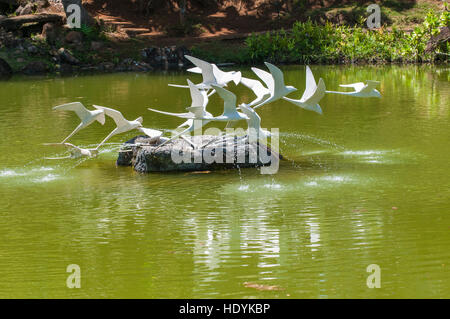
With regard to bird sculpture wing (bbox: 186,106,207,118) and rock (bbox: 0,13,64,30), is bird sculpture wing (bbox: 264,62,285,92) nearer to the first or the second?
bird sculpture wing (bbox: 186,106,207,118)

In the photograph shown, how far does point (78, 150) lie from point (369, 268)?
212 inches

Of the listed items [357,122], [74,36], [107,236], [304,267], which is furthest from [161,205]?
[74,36]

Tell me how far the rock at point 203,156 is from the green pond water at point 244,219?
0.19m

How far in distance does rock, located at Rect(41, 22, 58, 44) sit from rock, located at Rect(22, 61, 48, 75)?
1810mm

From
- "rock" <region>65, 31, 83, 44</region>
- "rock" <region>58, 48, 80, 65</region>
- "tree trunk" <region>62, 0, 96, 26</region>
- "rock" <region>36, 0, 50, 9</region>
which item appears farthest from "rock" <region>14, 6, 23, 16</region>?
"rock" <region>58, 48, 80, 65</region>

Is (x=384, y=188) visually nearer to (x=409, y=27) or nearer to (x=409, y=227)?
(x=409, y=227)

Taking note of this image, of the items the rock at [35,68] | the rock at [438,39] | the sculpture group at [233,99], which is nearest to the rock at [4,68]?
the rock at [35,68]

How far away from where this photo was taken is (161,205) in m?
7.21

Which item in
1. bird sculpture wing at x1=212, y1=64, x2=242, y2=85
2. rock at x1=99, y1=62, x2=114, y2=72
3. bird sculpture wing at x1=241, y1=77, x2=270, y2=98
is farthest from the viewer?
rock at x1=99, y1=62, x2=114, y2=72

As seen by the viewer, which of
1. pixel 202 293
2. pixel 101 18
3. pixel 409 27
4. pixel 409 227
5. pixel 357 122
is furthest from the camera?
pixel 101 18

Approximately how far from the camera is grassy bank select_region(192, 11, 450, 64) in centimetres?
2444

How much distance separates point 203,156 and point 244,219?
87.0 inches

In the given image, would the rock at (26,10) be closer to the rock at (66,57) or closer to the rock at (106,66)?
the rock at (66,57)

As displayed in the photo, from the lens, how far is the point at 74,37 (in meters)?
27.6
